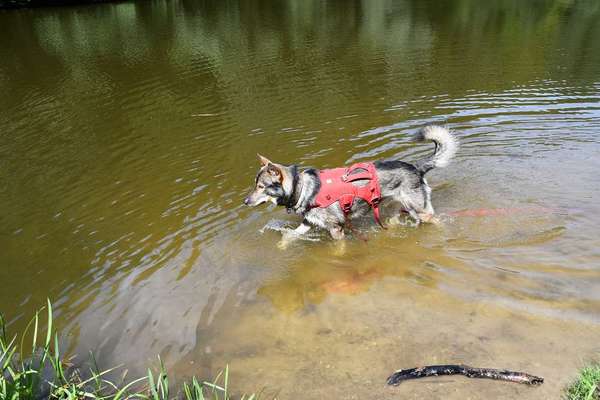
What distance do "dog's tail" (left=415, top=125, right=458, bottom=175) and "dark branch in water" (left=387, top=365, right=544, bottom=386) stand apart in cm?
415

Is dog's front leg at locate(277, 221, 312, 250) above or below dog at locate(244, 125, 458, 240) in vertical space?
below

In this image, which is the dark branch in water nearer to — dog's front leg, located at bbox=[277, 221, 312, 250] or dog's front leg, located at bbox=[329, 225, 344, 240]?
dog's front leg, located at bbox=[329, 225, 344, 240]

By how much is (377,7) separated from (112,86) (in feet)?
90.6

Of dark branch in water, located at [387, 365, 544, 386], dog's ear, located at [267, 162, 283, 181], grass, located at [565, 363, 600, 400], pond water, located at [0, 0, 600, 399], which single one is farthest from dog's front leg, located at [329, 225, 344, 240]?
grass, located at [565, 363, 600, 400]

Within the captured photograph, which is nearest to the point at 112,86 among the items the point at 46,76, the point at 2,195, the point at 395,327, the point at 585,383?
the point at 46,76

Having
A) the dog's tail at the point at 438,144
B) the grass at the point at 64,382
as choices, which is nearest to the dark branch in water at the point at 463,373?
the grass at the point at 64,382

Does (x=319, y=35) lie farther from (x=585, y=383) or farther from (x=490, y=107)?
(x=585, y=383)

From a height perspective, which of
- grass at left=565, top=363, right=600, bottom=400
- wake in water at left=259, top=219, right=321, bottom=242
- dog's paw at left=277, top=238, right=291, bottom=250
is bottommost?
dog's paw at left=277, top=238, right=291, bottom=250

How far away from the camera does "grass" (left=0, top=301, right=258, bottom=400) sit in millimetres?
4184

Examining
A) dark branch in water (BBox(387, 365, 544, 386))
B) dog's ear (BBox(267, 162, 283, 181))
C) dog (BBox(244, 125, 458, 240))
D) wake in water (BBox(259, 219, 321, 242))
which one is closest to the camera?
dark branch in water (BBox(387, 365, 544, 386))

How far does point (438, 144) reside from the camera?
8.08 m

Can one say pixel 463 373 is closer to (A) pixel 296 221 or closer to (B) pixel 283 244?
(B) pixel 283 244

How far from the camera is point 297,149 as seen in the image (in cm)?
1220

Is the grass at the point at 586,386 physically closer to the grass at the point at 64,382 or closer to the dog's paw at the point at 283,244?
the grass at the point at 64,382
